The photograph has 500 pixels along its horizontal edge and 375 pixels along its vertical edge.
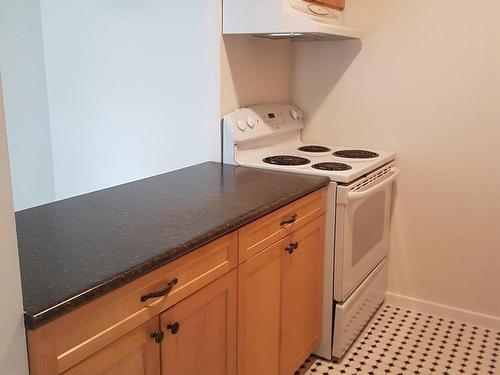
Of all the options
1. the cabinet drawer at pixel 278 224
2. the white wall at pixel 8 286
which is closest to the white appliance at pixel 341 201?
the cabinet drawer at pixel 278 224

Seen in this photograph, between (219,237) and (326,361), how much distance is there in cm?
114

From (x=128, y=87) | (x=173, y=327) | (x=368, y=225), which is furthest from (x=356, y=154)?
(x=173, y=327)

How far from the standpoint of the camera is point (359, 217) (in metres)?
2.26

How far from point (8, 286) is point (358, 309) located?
Result: 1837 mm

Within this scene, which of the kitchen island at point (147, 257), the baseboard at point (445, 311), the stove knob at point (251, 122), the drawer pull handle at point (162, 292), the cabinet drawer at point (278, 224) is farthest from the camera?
the baseboard at point (445, 311)

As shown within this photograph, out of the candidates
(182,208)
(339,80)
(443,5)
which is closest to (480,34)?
(443,5)

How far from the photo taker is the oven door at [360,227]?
2129 millimetres

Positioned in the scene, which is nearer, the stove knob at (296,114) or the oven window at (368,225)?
the oven window at (368,225)

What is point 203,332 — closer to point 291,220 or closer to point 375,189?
point 291,220

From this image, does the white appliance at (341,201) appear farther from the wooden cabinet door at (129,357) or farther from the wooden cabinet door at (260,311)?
the wooden cabinet door at (129,357)

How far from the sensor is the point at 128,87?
2.58 meters

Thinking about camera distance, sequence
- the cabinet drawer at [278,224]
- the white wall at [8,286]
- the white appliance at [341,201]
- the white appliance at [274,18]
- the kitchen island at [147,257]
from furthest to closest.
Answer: the white appliance at [341,201] → the white appliance at [274,18] → the cabinet drawer at [278,224] → the kitchen island at [147,257] → the white wall at [8,286]

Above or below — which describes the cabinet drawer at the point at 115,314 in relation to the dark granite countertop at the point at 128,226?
below

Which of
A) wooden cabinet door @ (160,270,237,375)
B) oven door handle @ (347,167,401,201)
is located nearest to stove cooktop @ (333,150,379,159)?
oven door handle @ (347,167,401,201)
